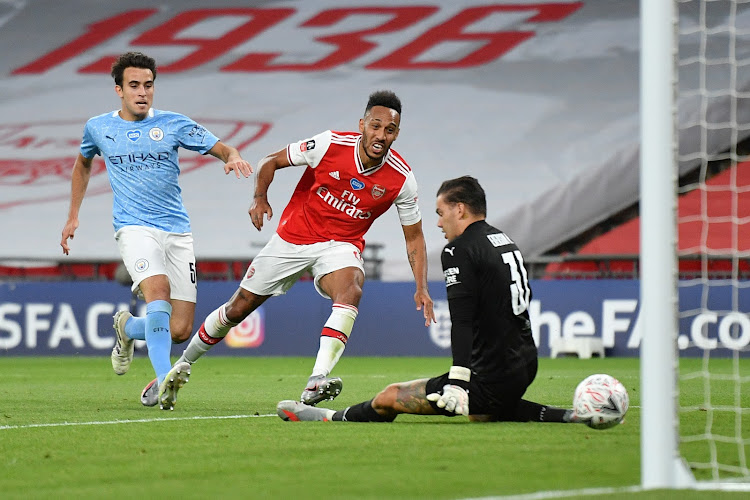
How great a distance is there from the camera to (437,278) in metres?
19.2

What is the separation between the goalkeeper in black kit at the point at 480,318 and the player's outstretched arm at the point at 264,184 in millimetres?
1475

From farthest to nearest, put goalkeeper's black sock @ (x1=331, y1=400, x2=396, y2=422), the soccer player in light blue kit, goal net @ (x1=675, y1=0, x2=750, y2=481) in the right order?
1. the soccer player in light blue kit
2. goalkeeper's black sock @ (x1=331, y1=400, x2=396, y2=422)
3. goal net @ (x1=675, y1=0, x2=750, y2=481)

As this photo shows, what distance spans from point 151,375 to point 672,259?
781cm

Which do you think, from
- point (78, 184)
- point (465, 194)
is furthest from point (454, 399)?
point (78, 184)

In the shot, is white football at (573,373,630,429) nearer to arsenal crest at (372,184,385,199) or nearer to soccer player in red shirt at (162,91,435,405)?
soccer player in red shirt at (162,91,435,405)

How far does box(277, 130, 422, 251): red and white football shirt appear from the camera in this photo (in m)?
7.00

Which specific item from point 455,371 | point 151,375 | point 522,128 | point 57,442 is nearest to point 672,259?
point 455,371

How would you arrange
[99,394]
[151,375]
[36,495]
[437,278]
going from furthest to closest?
[437,278] → [151,375] → [99,394] → [36,495]

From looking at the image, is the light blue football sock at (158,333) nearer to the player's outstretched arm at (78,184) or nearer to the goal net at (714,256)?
the player's outstretched arm at (78,184)

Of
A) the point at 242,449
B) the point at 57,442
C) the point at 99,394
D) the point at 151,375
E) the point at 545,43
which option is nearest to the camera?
Result: the point at 242,449

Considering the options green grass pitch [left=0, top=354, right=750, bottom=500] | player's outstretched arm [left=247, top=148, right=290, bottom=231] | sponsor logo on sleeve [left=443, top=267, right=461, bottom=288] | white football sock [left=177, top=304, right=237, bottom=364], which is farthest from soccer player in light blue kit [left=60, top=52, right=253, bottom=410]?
sponsor logo on sleeve [left=443, top=267, right=461, bottom=288]

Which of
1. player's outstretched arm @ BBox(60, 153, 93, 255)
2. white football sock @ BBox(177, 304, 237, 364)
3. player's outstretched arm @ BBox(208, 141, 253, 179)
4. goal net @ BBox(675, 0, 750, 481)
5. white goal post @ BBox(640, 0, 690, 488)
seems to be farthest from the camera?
player's outstretched arm @ BBox(60, 153, 93, 255)

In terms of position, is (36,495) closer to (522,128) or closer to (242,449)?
(242,449)

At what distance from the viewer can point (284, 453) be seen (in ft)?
14.3
